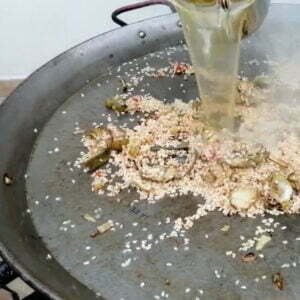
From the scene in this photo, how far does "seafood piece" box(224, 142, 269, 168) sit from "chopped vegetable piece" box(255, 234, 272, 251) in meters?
0.14

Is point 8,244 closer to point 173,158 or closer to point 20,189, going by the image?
point 20,189

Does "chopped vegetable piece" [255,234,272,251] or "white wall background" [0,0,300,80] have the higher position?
"chopped vegetable piece" [255,234,272,251]

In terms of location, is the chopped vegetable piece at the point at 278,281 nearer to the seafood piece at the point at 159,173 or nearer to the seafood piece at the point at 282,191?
the seafood piece at the point at 282,191

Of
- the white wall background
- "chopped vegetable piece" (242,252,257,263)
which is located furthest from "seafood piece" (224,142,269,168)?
the white wall background

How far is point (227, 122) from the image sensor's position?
1.12 m

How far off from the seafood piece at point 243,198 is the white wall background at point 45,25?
3.75 ft

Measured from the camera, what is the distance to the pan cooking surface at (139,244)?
878 millimetres

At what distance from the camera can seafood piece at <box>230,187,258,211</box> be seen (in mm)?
970

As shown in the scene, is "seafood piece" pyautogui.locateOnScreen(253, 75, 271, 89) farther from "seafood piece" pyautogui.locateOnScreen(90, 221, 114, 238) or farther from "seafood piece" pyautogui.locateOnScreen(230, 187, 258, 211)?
"seafood piece" pyautogui.locateOnScreen(90, 221, 114, 238)

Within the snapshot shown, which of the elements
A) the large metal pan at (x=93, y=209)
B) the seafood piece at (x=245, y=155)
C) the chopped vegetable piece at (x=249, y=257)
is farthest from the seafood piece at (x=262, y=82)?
the chopped vegetable piece at (x=249, y=257)

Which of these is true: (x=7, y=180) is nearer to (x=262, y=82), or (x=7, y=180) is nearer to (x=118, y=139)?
(x=118, y=139)

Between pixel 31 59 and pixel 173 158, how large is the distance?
1.20 metres

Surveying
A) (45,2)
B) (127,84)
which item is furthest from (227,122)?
(45,2)

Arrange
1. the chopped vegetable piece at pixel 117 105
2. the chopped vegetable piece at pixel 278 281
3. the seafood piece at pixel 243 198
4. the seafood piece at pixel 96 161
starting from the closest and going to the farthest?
the chopped vegetable piece at pixel 278 281 < the seafood piece at pixel 243 198 < the seafood piece at pixel 96 161 < the chopped vegetable piece at pixel 117 105
